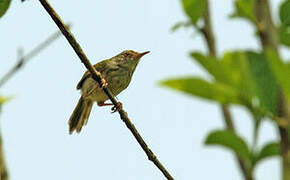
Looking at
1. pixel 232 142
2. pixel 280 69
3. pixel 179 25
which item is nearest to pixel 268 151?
pixel 232 142

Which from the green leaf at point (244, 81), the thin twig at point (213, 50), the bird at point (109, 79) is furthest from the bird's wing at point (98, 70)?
the green leaf at point (244, 81)

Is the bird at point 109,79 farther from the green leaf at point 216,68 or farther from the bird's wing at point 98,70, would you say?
the green leaf at point 216,68

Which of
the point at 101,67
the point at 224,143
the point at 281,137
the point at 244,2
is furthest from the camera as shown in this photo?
the point at 101,67

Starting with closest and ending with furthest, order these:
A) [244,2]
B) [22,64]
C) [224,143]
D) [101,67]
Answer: [22,64] → [224,143] → [244,2] → [101,67]

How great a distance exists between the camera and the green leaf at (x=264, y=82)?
108 inches

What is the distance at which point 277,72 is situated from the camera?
104 inches

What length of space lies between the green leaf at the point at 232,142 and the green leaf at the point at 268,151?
69 mm

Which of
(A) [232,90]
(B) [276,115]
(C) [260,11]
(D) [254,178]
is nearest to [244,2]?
(C) [260,11]

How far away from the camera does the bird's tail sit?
18.2 ft

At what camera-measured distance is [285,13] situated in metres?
2.96

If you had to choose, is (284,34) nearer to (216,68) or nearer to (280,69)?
(216,68)

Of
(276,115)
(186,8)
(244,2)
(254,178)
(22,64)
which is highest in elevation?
(22,64)

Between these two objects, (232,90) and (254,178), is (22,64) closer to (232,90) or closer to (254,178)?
(232,90)

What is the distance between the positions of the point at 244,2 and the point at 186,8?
1.53 ft
